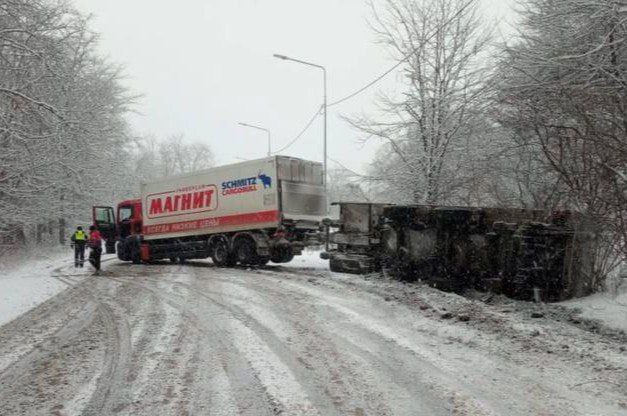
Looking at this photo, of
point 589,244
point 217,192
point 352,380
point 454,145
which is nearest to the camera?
point 352,380

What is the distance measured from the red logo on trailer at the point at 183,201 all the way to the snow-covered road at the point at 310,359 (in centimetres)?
884

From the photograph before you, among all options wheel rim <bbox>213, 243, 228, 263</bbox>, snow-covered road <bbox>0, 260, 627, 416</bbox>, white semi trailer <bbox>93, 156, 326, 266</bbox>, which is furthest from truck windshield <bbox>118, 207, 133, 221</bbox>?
snow-covered road <bbox>0, 260, 627, 416</bbox>

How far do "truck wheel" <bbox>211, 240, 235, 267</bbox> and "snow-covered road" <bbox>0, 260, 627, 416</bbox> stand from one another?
325 inches

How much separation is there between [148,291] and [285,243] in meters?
5.43

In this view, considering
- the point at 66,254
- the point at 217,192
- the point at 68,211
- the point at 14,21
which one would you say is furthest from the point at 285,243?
A: the point at 68,211

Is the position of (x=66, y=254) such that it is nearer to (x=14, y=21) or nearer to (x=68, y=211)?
(x=68, y=211)

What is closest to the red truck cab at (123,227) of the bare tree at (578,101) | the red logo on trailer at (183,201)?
the red logo on trailer at (183,201)

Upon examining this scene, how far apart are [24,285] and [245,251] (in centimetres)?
638

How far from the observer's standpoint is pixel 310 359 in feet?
19.2

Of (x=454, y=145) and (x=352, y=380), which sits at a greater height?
(x=454, y=145)

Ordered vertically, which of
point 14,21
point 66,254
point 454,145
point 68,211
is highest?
point 14,21

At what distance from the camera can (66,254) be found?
28.4 metres

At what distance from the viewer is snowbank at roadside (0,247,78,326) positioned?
10.2 meters

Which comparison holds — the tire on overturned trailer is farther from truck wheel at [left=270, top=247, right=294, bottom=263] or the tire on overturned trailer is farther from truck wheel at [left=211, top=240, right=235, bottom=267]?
truck wheel at [left=270, top=247, right=294, bottom=263]
